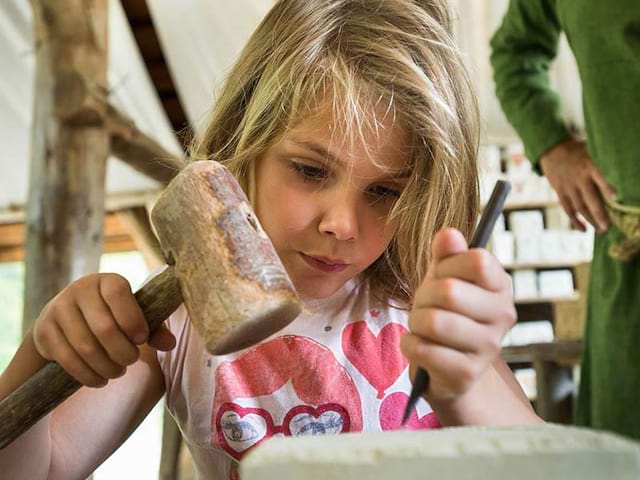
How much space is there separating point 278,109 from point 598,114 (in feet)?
1.42

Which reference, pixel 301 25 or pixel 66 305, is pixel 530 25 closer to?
pixel 301 25

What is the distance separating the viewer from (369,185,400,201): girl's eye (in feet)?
2.89

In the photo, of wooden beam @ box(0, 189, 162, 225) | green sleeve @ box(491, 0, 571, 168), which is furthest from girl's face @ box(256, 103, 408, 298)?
wooden beam @ box(0, 189, 162, 225)

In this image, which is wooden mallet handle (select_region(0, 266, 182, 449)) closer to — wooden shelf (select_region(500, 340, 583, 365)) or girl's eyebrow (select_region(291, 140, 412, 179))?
girl's eyebrow (select_region(291, 140, 412, 179))

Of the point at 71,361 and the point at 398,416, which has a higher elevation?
the point at 71,361

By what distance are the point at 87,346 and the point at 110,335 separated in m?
0.03

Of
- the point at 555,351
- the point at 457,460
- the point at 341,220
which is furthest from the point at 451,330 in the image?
the point at 555,351

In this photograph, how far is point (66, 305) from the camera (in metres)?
0.76

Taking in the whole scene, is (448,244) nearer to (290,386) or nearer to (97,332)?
(97,332)

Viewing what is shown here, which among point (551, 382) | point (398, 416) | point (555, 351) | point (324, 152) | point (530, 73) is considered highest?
point (530, 73)

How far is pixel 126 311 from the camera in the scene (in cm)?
73

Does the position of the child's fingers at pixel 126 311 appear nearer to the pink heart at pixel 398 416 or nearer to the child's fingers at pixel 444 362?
the child's fingers at pixel 444 362

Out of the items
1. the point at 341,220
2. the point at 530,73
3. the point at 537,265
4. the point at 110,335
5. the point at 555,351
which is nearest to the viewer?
the point at 110,335

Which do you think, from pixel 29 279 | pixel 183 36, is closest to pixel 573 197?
pixel 29 279
